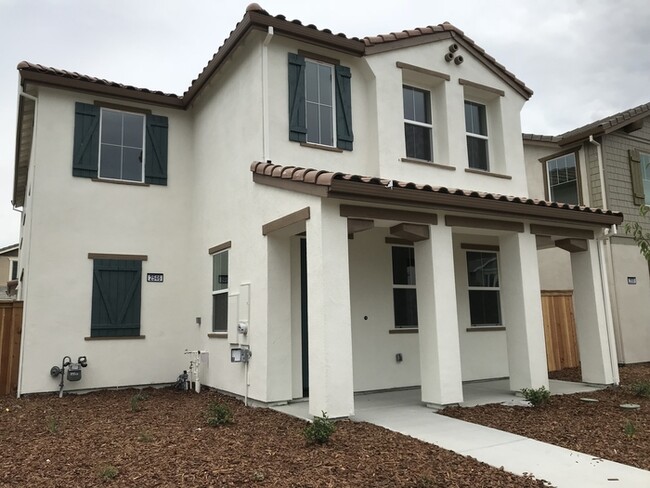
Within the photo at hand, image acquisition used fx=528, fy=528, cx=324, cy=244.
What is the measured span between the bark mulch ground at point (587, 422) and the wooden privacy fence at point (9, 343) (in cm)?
809

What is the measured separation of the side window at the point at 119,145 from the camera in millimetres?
10617

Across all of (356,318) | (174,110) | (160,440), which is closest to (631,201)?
(356,318)

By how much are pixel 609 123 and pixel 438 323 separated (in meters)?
9.71

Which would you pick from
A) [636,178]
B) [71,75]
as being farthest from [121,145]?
[636,178]

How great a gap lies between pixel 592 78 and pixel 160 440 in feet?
53.4

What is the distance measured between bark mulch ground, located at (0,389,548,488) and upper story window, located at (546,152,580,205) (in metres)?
9.79

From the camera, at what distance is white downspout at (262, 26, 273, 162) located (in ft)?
27.8

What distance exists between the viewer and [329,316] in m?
6.67

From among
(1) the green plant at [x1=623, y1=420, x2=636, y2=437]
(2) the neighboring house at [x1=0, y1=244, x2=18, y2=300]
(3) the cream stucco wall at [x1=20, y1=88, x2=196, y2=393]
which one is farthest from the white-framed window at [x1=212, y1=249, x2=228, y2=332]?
(2) the neighboring house at [x1=0, y1=244, x2=18, y2=300]

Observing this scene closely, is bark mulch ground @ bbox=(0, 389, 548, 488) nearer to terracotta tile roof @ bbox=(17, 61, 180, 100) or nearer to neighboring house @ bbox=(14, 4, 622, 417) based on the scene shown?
neighboring house @ bbox=(14, 4, 622, 417)

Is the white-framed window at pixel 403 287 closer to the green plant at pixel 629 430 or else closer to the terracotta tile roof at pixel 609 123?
the green plant at pixel 629 430

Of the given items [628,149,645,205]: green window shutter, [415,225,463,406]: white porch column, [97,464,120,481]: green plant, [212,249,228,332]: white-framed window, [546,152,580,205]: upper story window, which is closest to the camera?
[97,464,120,481]: green plant

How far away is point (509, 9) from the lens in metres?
11.0

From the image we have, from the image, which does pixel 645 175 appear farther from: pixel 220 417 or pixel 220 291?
pixel 220 417
